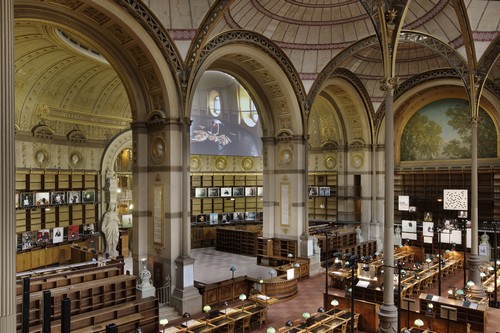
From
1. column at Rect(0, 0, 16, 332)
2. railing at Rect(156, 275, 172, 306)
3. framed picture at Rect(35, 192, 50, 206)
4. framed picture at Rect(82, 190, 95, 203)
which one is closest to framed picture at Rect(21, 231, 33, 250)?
framed picture at Rect(35, 192, 50, 206)

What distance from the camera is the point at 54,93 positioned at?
68.0 feet

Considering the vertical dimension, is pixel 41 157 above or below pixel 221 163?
above

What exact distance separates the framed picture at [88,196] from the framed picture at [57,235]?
6.77 feet

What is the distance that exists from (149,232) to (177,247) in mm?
1443

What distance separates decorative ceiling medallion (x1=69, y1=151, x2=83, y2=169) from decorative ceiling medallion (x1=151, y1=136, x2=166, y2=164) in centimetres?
887

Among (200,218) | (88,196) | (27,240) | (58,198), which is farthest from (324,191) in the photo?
(27,240)

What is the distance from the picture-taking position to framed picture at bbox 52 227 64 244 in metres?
20.5

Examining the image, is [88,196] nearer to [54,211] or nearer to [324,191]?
[54,211]

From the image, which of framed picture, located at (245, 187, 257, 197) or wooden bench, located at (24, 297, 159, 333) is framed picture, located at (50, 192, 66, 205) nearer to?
wooden bench, located at (24, 297, 159, 333)

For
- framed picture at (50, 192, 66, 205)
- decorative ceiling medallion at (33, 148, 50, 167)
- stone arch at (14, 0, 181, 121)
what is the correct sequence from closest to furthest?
stone arch at (14, 0, 181, 121), decorative ceiling medallion at (33, 148, 50, 167), framed picture at (50, 192, 66, 205)

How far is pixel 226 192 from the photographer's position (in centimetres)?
2822

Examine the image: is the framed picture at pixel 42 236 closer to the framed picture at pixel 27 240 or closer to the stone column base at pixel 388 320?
the framed picture at pixel 27 240

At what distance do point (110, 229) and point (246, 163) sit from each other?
36.7 ft

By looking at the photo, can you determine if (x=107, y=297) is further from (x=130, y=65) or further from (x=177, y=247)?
(x=130, y=65)
